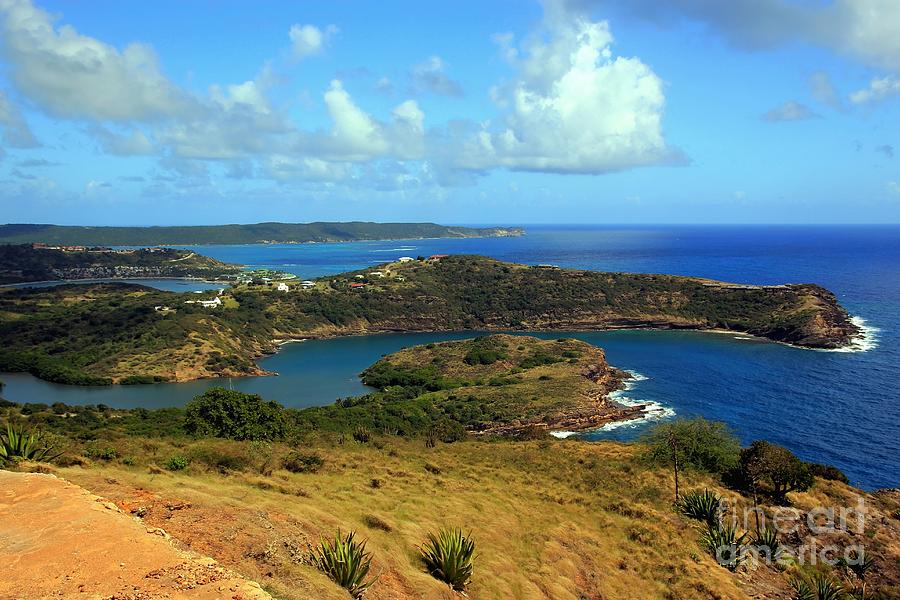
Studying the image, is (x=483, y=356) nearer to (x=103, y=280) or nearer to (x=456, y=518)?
(x=456, y=518)

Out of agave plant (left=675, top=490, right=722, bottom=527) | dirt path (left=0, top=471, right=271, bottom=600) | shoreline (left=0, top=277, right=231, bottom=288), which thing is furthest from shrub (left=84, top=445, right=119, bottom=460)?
shoreline (left=0, top=277, right=231, bottom=288)

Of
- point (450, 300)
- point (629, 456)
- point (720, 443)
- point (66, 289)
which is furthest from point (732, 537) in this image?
point (66, 289)

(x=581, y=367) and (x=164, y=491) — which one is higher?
(x=164, y=491)

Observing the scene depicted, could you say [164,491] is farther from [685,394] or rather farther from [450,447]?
[685,394]

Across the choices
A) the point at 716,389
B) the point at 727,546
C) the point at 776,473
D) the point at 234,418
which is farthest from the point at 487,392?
the point at 727,546

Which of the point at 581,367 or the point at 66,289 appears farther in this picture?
the point at 66,289

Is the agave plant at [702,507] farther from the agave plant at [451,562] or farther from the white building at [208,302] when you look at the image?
the white building at [208,302]
